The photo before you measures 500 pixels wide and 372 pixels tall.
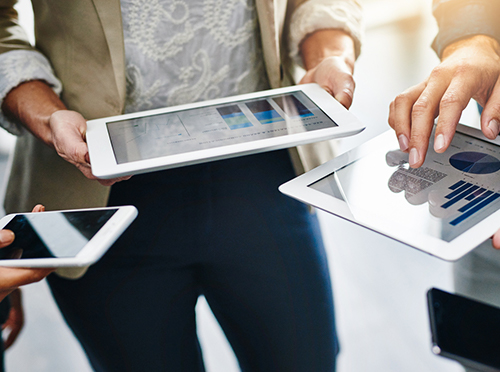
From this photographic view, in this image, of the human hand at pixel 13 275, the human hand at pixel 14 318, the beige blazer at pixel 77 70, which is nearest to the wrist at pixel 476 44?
the beige blazer at pixel 77 70

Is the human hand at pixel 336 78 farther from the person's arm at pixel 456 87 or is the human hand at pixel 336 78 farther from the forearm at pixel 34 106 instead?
the forearm at pixel 34 106

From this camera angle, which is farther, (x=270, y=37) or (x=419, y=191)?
(x=270, y=37)

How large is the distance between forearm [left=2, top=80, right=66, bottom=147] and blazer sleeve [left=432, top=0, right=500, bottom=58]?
1.69ft

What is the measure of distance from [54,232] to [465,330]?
1.32 ft

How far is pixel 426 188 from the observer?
1.38ft

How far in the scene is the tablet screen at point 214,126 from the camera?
472mm

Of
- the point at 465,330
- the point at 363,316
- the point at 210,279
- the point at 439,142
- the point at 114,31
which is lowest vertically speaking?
the point at 363,316

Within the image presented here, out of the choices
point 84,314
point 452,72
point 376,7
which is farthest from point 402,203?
point 376,7

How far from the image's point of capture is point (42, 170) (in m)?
0.58

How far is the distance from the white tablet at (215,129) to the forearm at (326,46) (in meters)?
0.08

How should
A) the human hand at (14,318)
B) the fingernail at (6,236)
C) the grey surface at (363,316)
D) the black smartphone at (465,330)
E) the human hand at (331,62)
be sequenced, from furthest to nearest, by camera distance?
the grey surface at (363,316) → the human hand at (14,318) → the human hand at (331,62) → the fingernail at (6,236) → the black smartphone at (465,330)

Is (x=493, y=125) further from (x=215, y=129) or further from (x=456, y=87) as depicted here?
(x=215, y=129)

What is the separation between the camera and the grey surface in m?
0.94

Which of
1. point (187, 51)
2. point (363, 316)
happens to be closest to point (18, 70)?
point (187, 51)
